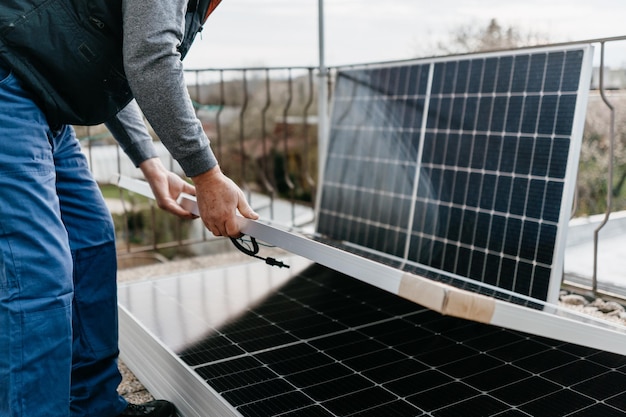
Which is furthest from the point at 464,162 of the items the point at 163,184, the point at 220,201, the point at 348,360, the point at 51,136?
the point at 51,136

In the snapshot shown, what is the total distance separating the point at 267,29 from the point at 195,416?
27.3 feet

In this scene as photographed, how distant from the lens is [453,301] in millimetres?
989

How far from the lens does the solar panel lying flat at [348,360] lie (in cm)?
177

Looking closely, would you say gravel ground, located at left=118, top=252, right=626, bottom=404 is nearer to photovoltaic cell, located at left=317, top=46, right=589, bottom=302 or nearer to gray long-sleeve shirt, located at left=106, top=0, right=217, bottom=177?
photovoltaic cell, located at left=317, top=46, right=589, bottom=302

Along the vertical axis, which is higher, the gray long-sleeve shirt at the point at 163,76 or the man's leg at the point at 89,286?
the gray long-sleeve shirt at the point at 163,76

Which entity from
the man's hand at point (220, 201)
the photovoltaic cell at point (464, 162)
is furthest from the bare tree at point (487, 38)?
the man's hand at point (220, 201)

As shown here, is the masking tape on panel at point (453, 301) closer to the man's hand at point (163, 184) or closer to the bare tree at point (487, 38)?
the man's hand at point (163, 184)

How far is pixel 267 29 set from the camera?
950cm

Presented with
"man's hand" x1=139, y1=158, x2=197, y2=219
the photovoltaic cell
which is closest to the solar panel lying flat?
the photovoltaic cell

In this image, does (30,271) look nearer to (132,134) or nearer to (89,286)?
(89,286)

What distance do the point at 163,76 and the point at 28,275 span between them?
1.83ft

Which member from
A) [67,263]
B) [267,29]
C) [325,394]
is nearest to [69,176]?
[67,263]

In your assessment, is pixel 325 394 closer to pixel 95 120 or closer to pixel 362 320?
pixel 362 320

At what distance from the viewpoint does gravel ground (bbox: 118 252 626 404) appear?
2.39 meters
